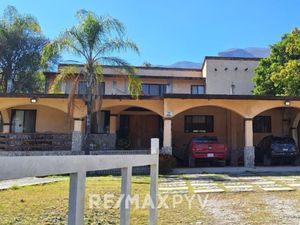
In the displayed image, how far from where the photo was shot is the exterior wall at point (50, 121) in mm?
22062

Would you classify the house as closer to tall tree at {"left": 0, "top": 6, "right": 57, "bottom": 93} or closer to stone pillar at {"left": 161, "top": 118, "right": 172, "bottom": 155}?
stone pillar at {"left": 161, "top": 118, "right": 172, "bottom": 155}

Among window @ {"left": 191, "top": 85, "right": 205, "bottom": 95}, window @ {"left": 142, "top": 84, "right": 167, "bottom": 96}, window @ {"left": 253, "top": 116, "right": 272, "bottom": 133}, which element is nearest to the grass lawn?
window @ {"left": 253, "top": 116, "right": 272, "bottom": 133}

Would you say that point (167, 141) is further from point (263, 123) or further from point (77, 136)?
point (263, 123)

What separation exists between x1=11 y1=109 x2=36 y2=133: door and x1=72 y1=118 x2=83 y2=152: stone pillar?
459 centimetres

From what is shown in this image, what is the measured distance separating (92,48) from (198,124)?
9.81 m

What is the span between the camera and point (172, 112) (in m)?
18.6

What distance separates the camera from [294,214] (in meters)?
6.88

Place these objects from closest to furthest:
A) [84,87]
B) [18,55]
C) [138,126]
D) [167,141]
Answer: [167,141] → [84,87] → [138,126] → [18,55]

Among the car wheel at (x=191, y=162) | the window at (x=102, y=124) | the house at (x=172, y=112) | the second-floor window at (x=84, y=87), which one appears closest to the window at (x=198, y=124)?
the house at (x=172, y=112)

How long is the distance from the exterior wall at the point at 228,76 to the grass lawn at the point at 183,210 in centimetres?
1864

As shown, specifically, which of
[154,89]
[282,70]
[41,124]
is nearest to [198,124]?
[154,89]

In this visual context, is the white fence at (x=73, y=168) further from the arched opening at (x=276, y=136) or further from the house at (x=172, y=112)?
the arched opening at (x=276, y=136)

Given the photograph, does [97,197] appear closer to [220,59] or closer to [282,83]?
[282,83]

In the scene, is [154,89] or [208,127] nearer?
[208,127]
